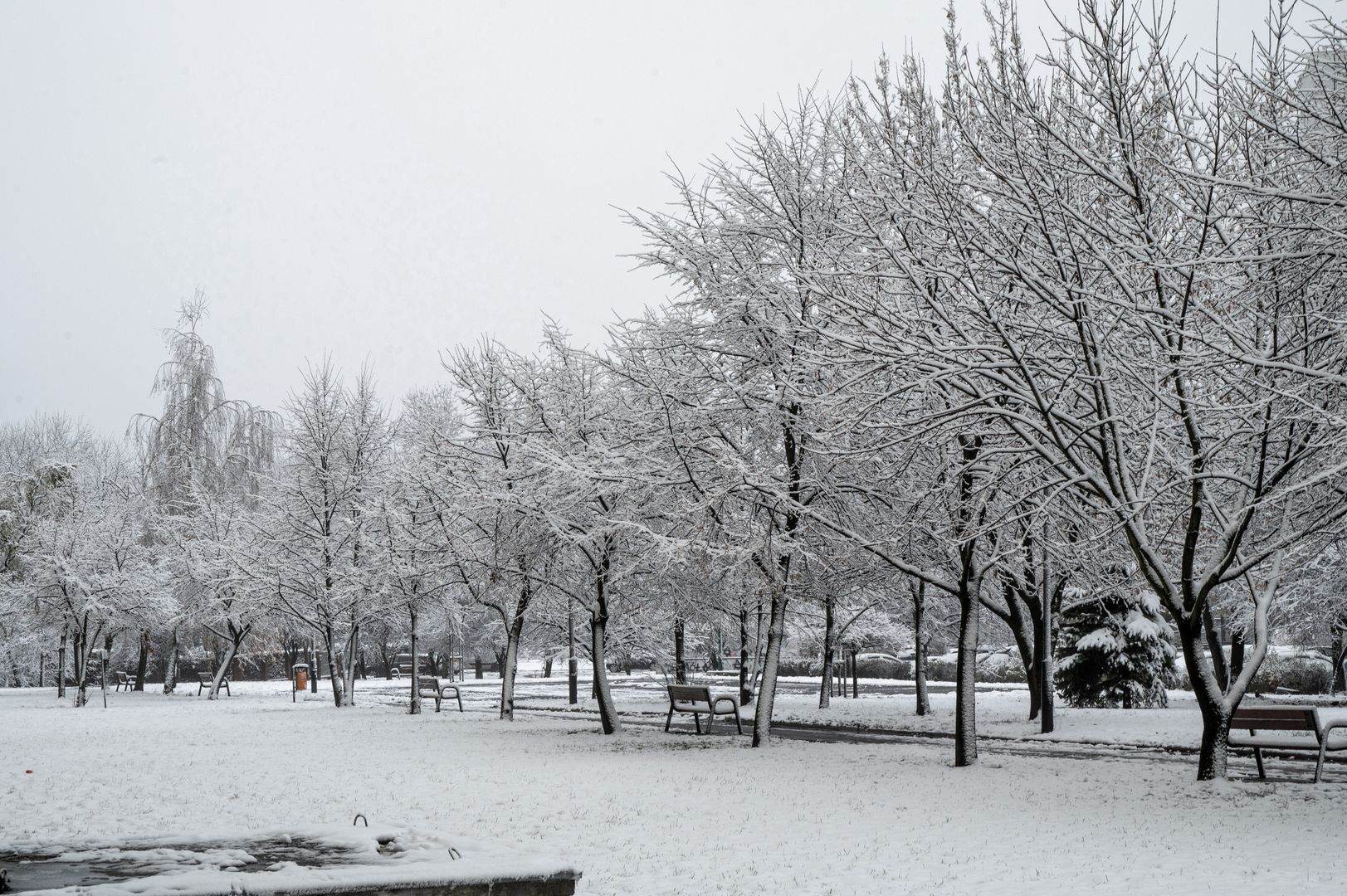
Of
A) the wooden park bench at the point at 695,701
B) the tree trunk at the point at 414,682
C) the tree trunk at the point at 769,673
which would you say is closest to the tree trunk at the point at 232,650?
the tree trunk at the point at 414,682

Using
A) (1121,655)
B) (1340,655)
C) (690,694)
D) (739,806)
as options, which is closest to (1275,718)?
Result: (739,806)

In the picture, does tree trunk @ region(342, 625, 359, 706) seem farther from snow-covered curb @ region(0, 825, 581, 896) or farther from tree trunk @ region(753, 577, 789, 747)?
snow-covered curb @ region(0, 825, 581, 896)

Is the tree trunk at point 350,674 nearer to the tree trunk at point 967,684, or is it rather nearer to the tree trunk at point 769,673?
the tree trunk at point 769,673

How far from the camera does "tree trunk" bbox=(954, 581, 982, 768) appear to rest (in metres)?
14.0

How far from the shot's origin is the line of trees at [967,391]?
1024 centimetres

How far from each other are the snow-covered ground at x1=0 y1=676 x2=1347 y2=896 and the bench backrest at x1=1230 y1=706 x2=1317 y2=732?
78cm

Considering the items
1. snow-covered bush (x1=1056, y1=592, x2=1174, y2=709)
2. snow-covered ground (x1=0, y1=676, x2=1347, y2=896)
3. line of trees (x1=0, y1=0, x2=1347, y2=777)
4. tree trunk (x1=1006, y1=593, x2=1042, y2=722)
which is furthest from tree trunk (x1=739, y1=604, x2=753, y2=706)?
snow-covered ground (x1=0, y1=676, x2=1347, y2=896)

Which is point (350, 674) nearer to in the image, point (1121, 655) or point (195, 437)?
point (195, 437)

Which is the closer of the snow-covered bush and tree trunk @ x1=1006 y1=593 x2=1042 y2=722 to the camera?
tree trunk @ x1=1006 y1=593 x2=1042 y2=722

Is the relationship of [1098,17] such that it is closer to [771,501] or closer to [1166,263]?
[1166,263]

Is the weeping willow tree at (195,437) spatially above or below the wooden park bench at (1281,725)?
above

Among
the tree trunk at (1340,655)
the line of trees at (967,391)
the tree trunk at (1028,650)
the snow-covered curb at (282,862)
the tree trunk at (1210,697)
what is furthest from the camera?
the tree trunk at (1340,655)

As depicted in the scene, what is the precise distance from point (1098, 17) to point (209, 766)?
13.8 m

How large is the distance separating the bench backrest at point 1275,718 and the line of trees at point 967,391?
2.11 feet
